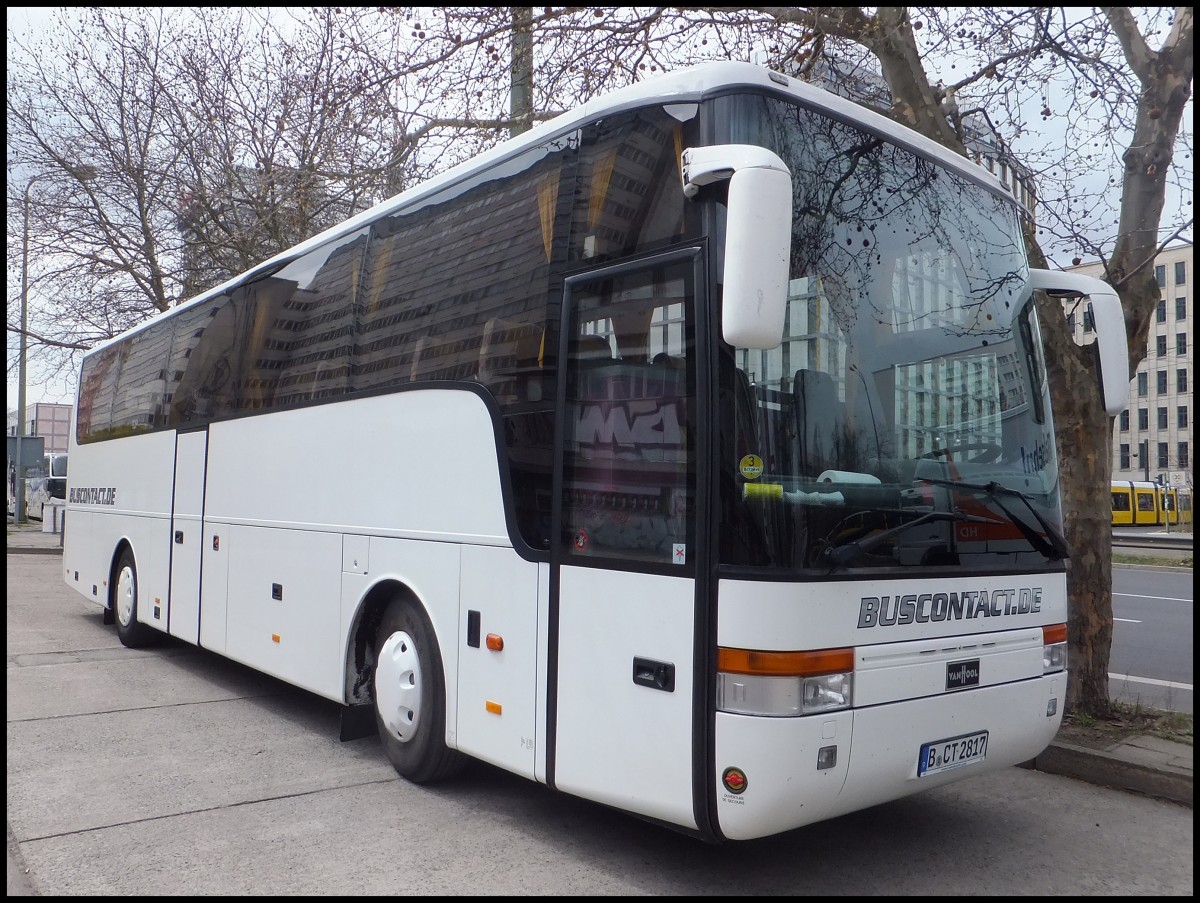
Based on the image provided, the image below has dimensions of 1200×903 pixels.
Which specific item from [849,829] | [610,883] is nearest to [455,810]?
[610,883]

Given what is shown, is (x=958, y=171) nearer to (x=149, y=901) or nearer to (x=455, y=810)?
(x=455, y=810)

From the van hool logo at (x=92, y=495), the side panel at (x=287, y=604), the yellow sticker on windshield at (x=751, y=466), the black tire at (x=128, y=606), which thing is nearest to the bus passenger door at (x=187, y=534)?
the side panel at (x=287, y=604)

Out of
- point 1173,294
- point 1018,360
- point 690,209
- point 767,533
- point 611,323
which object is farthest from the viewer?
point 1173,294

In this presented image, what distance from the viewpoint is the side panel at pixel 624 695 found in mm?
4027

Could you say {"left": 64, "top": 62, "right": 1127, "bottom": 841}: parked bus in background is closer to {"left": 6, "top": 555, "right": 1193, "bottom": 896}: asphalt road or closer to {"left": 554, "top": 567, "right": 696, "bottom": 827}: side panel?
{"left": 554, "top": 567, "right": 696, "bottom": 827}: side panel

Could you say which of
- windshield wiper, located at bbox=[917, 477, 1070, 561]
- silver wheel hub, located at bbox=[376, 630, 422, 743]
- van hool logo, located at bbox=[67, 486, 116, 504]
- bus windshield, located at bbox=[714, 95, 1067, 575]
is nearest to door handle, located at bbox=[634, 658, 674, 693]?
bus windshield, located at bbox=[714, 95, 1067, 575]

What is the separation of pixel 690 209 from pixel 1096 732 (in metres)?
4.56

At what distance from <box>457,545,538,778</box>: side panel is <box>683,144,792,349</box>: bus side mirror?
5.64 feet

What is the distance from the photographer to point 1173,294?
85875mm

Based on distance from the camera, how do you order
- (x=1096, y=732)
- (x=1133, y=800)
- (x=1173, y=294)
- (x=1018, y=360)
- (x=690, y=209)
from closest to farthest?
1. (x=690, y=209)
2. (x=1018, y=360)
3. (x=1133, y=800)
4. (x=1096, y=732)
5. (x=1173, y=294)

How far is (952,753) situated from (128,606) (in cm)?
865

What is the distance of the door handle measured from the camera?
407 cm

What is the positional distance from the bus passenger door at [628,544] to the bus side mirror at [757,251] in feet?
1.58

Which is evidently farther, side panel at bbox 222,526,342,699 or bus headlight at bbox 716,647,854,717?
side panel at bbox 222,526,342,699
